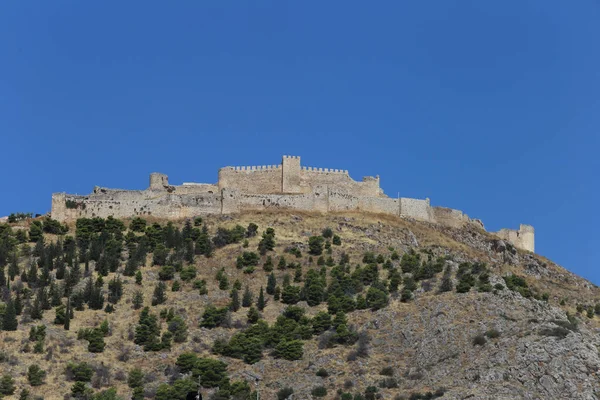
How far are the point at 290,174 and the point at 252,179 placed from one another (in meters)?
3.15

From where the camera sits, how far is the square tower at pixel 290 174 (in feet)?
329

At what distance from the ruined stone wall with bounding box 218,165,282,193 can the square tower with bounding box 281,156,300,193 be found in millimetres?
374

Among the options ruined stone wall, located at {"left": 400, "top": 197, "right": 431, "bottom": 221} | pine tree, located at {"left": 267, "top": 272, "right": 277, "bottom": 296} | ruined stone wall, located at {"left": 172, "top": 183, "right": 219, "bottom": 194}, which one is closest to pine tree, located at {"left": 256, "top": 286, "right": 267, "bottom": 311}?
pine tree, located at {"left": 267, "top": 272, "right": 277, "bottom": 296}

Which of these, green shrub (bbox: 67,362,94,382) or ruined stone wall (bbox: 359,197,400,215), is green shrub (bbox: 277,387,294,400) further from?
ruined stone wall (bbox: 359,197,400,215)

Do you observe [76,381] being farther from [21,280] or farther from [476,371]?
[476,371]

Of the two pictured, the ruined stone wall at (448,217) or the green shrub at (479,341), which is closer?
the green shrub at (479,341)

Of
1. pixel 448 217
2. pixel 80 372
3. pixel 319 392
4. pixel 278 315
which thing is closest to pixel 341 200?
pixel 448 217

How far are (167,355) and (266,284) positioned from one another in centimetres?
1190

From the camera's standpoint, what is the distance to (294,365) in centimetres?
7175

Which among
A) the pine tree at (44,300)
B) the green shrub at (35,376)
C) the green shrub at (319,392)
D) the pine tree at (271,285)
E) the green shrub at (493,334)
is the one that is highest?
the pine tree at (271,285)

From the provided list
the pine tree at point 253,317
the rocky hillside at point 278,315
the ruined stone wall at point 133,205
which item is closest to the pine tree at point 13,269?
the rocky hillside at point 278,315

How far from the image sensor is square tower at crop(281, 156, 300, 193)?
10038cm

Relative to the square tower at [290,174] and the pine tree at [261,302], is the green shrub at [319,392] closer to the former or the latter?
the pine tree at [261,302]

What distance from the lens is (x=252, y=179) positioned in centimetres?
10056
